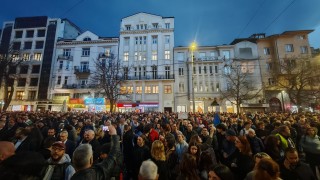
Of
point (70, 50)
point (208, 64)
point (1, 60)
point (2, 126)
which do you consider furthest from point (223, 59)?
point (1, 60)

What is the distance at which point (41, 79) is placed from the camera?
4141 cm

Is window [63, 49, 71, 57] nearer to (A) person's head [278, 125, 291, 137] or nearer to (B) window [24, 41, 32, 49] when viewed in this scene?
(B) window [24, 41, 32, 49]

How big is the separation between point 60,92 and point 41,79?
602 centimetres

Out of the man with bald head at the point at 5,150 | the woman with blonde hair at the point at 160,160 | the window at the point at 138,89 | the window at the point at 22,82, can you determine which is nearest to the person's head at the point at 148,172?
the woman with blonde hair at the point at 160,160

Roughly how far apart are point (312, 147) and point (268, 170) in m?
4.72

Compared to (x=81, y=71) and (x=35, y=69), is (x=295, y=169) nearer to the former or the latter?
(x=81, y=71)

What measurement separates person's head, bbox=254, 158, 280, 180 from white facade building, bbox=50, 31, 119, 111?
3929 centimetres

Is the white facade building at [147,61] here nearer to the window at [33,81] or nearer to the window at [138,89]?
the window at [138,89]

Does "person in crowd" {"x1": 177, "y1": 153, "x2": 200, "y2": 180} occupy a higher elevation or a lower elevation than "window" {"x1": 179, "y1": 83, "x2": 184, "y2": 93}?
lower

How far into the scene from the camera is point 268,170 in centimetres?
267

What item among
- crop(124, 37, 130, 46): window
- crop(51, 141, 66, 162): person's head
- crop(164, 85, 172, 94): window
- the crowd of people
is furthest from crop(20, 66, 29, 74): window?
crop(51, 141, 66, 162): person's head

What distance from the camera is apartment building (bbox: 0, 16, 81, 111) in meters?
40.6

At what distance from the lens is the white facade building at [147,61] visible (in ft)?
125

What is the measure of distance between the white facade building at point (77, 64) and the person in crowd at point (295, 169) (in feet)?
128
